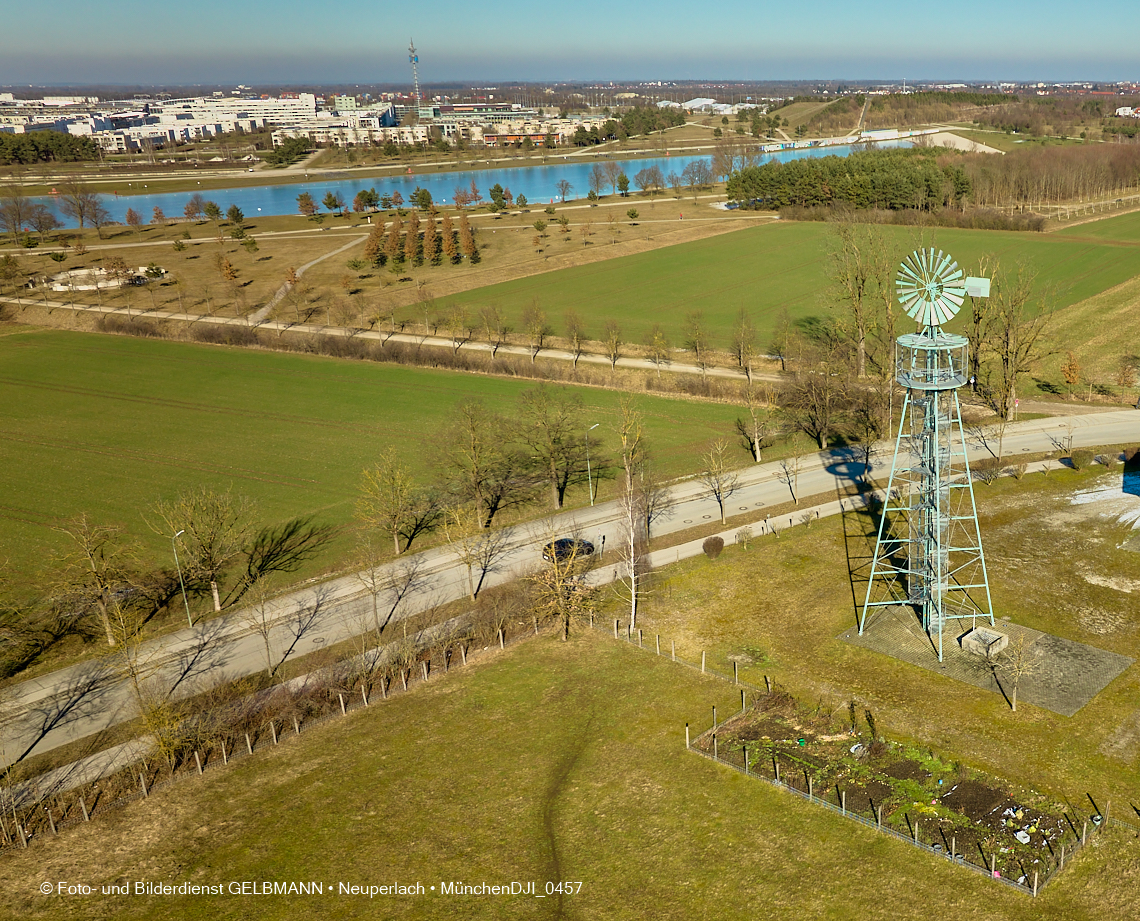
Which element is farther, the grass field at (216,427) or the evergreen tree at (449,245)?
the evergreen tree at (449,245)

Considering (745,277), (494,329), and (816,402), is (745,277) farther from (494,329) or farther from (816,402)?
(816,402)

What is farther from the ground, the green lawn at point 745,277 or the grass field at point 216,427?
the green lawn at point 745,277

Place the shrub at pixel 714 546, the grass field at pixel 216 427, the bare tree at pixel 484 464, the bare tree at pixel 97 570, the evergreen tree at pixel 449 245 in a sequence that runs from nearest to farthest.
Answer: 1. the bare tree at pixel 97 570
2. the shrub at pixel 714 546
3. the bare tree at pixel 484 464
4. the grass field at pixel 216 427
5. the evergreen tree at pixel 449 245

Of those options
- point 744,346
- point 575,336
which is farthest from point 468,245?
point 744,346

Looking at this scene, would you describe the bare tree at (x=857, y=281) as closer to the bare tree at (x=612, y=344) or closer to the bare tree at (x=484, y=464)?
the bare tree at (x=612, y=344)

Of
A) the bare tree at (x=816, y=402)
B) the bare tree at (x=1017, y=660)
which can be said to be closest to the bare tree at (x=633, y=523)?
the bare tree at (x=816, y=402)

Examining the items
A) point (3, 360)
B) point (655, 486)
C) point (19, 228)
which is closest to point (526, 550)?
point (655, 486)

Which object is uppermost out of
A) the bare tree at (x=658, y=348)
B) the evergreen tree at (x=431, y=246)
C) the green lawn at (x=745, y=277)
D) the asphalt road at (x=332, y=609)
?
the evergreen tree at (x=431, y=246)

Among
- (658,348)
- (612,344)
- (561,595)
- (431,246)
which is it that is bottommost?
(561,595)
